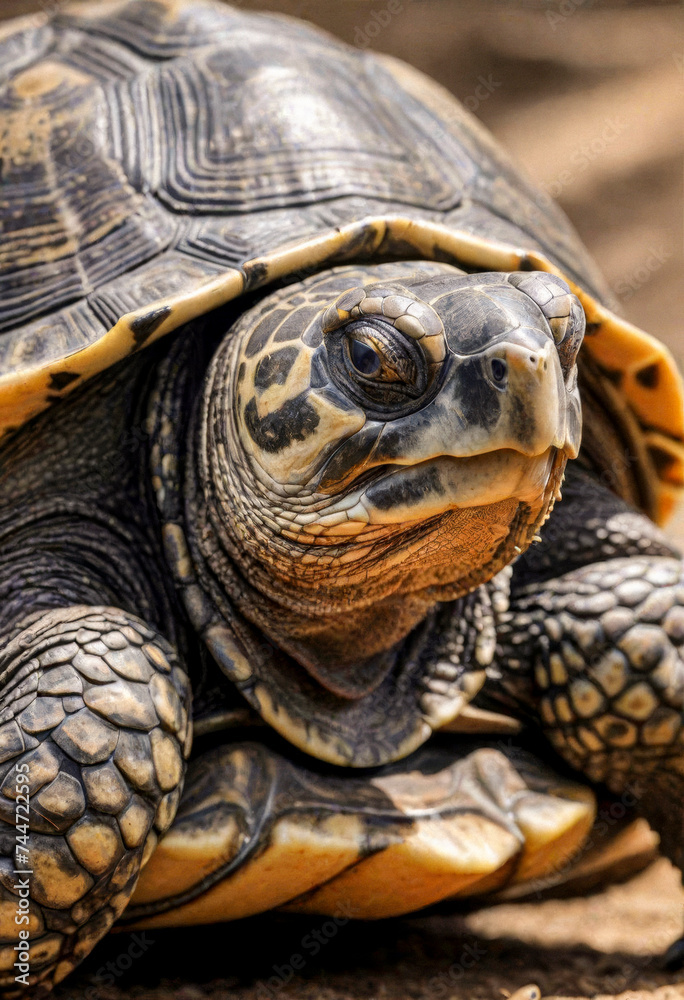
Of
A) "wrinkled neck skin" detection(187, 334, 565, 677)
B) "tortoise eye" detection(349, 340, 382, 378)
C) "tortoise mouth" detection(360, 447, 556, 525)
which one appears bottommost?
"wrinkled neck skin" detection(187, 334, 565, 677)

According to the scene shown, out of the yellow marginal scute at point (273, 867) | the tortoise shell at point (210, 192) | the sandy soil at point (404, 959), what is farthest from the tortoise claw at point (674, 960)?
the tortoise shell at point (210, 192)

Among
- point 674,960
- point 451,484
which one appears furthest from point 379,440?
point 674,960

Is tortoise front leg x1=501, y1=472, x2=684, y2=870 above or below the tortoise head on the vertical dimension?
below

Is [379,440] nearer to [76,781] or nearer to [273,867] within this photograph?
[76,781]

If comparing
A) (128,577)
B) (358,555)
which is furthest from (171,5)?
(358,555)

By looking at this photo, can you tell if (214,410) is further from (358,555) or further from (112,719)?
(112,719)

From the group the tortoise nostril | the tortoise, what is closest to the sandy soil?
the tortoise

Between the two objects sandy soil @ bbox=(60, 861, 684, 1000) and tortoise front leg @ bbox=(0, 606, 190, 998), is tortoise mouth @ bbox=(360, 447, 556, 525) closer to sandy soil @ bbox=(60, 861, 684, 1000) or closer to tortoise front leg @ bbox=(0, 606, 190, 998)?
tortoise front leg @ bbox=(0, 606, 190, 998)

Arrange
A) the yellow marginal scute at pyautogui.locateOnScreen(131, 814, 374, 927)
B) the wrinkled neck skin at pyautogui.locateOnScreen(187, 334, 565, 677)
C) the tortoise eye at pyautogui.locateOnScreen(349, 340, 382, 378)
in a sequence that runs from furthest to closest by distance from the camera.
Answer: the yellow marginal scute at pyautogui.locateOnScreen(131, 814, 374, 927), the wrinkled neck skin at pyautogui.locateOnScreen(187, 334, 565, 677), the tortoise eye at pyautogui.locateOnScreen(349, 340, 382, 378)
